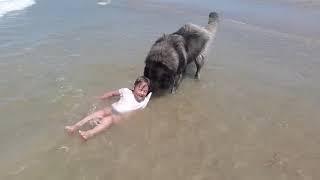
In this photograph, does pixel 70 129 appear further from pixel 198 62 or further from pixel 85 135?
pixel 198 62

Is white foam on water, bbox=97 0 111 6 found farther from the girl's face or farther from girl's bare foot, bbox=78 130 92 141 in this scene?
girl's bare foot, bbox=78 130 92 141

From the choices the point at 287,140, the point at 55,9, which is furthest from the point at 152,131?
the point at 55,9

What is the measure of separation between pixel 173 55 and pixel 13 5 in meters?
7.58

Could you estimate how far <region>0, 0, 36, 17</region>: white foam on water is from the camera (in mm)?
12078

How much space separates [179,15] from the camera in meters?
11.6

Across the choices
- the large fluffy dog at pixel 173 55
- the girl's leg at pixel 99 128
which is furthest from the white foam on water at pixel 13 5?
the girl's leg at pixel 99 128

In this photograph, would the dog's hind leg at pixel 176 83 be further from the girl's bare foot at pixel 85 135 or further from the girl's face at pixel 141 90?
the girl's bare foot at pixel 85 135

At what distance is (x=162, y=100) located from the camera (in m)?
7.09

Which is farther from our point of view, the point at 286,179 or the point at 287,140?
the point at 287,140

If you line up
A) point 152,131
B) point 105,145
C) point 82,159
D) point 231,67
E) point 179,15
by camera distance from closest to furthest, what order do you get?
point 82,159 < point 105,145 < point 152,131 < point 231,67 < point 179,15

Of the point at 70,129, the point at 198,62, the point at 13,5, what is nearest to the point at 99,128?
the point at 70,129

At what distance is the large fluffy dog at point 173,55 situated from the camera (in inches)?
269

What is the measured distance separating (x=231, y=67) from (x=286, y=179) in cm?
364

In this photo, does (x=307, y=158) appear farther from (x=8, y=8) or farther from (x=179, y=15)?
(x=8, y=8)
